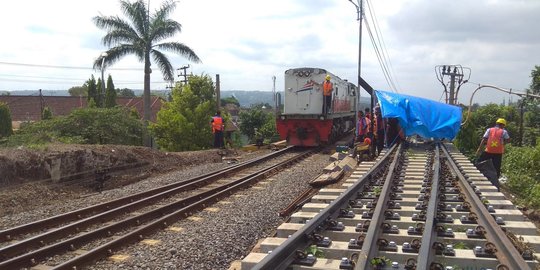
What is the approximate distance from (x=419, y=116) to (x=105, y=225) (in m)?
9.77

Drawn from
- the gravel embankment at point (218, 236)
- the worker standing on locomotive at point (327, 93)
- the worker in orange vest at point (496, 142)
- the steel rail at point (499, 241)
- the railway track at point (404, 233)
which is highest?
the worker standing on locomotive at point (327, 93)

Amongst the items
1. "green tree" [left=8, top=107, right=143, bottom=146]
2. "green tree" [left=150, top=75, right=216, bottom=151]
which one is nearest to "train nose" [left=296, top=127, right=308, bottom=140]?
"green tree" [left=150, top=75, right=216, bottom=151]

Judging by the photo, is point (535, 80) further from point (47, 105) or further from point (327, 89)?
point (47, 105)

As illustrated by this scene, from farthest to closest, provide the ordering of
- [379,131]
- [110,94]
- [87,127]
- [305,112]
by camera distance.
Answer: [110,94] < [87,127] < [305,112] < [379,131]

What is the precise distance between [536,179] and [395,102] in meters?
6.64

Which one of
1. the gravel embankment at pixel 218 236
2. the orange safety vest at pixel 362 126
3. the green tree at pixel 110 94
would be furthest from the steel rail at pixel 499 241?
the green tree at pixel 110 94

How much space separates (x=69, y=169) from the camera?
13031 mm

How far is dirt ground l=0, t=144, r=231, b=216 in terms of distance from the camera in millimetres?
11145

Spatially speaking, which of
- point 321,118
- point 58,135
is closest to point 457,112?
point 321,118

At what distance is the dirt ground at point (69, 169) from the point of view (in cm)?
1115

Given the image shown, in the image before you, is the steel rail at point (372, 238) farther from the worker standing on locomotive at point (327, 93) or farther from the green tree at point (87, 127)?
the green tree at point (87, 127)

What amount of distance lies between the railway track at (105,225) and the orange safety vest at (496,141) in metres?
5.80

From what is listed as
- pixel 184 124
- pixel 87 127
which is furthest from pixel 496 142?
pixel 184 124

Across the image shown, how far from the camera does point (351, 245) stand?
13.9 feet
